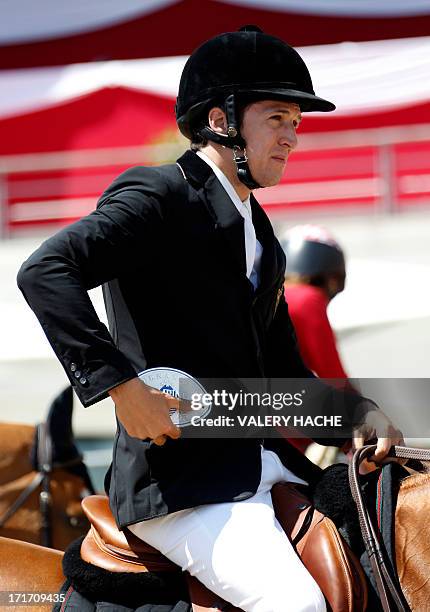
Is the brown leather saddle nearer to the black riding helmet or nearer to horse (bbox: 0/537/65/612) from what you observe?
horse (bbox: 0/537/65/612)

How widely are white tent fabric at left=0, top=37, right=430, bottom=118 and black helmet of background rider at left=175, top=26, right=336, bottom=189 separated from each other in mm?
5733

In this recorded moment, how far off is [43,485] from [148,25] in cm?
415

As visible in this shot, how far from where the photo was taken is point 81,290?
6.02ft

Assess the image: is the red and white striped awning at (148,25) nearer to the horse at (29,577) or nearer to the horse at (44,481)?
the horse at (44,481)

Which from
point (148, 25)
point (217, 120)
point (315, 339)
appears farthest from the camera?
point (148, 25)

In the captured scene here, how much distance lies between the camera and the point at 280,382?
241 cm

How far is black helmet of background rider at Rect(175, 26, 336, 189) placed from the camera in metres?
2.11

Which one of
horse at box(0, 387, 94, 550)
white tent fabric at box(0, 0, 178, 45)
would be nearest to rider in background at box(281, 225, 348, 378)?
horse at box(0, 387, 94, 550)

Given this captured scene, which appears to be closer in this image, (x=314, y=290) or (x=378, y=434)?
(x=378, y=434)

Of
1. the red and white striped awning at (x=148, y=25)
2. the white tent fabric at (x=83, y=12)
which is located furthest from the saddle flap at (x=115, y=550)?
the white tent fabric at (x=83, y=12)

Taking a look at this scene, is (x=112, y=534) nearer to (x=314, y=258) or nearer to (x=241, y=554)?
(x=241, y=554)

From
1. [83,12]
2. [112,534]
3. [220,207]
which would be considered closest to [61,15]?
[83,12]

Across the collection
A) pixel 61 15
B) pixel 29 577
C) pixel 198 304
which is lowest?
pixel 29 577

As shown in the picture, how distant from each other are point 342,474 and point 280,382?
0.32m
